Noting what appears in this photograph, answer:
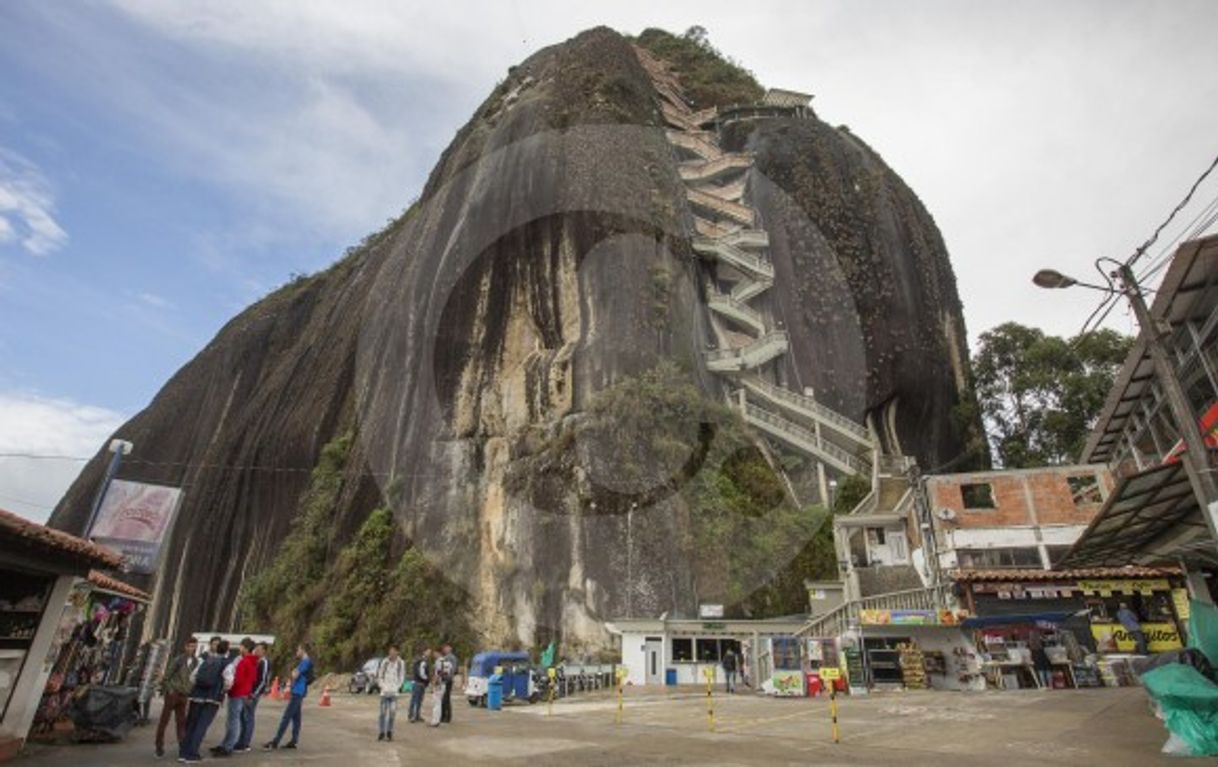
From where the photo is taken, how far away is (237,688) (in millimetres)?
8398

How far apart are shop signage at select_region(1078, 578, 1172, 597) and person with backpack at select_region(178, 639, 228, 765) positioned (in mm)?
22535

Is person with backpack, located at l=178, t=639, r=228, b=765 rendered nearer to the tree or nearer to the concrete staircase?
the concrete staircase

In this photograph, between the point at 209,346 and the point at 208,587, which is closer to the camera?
the point at 208,587

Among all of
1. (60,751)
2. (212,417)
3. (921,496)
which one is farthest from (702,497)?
(212,417)

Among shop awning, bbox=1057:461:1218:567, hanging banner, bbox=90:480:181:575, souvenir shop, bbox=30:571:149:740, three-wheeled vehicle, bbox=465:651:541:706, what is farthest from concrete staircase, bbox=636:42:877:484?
souvenir shop, bbox=30:571:149:740

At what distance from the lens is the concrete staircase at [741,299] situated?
118ft

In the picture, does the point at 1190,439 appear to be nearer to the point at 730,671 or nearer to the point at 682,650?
the point at 730,671

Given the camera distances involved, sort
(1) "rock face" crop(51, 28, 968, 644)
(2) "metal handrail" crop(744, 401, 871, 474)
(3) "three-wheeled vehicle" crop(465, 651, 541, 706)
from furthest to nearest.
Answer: (2) "metal handrail" crop(744, 401, 871, 474) → (1) "rock face" crop(51, 28, 968, 644) → (3) "three-wheeled vehicle" crop(465, 651, 541, 706)

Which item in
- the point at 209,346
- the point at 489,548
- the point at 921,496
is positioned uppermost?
the point at 209,346

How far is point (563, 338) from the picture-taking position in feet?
104

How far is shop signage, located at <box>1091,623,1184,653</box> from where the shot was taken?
1942 centimetres

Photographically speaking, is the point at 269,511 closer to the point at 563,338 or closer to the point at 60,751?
the point at 563,338

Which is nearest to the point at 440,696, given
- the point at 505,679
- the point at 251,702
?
the point at 251,702

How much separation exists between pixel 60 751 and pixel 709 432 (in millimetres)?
24506
